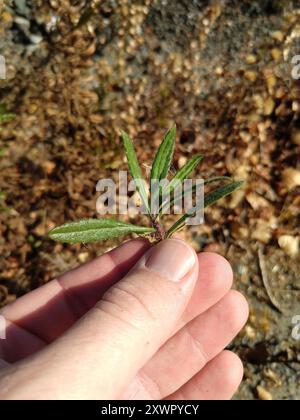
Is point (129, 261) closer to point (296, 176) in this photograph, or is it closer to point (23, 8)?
point (296, 176)

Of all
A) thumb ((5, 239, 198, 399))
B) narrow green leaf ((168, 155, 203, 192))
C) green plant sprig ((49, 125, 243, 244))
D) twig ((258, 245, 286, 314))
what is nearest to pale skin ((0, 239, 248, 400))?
thumb ((5, 239, 198, 399))

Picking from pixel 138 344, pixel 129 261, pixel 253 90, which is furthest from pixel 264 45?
pixel 138 344

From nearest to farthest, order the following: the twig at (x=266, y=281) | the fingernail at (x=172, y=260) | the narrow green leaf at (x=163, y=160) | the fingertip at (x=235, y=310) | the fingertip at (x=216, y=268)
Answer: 1. the fingernail at (x=172, y=260)
2. the narrow green leaf at (x=163, y=160)
3. the fingertip at (x=216, y=268)
4. the fingertip at (x=235, y=310)
5. the twig at (x=266, y=281)

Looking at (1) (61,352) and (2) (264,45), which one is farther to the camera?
(2) (264,45)

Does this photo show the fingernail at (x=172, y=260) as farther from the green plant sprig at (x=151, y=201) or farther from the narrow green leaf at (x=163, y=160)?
the narrow green leaf at (x=163, y=160)

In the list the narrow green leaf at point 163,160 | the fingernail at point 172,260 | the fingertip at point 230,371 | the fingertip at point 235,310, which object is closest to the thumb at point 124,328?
the fingernail at point 172,260

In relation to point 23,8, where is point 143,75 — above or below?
below

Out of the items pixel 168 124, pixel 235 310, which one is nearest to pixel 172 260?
pixel 235 310

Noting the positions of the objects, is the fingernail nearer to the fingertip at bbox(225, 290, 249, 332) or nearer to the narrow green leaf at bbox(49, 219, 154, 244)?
the narrow green leaf at bbox(49, 219, 154, 244)

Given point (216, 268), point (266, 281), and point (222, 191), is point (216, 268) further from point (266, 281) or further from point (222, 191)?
point (266, 281)
